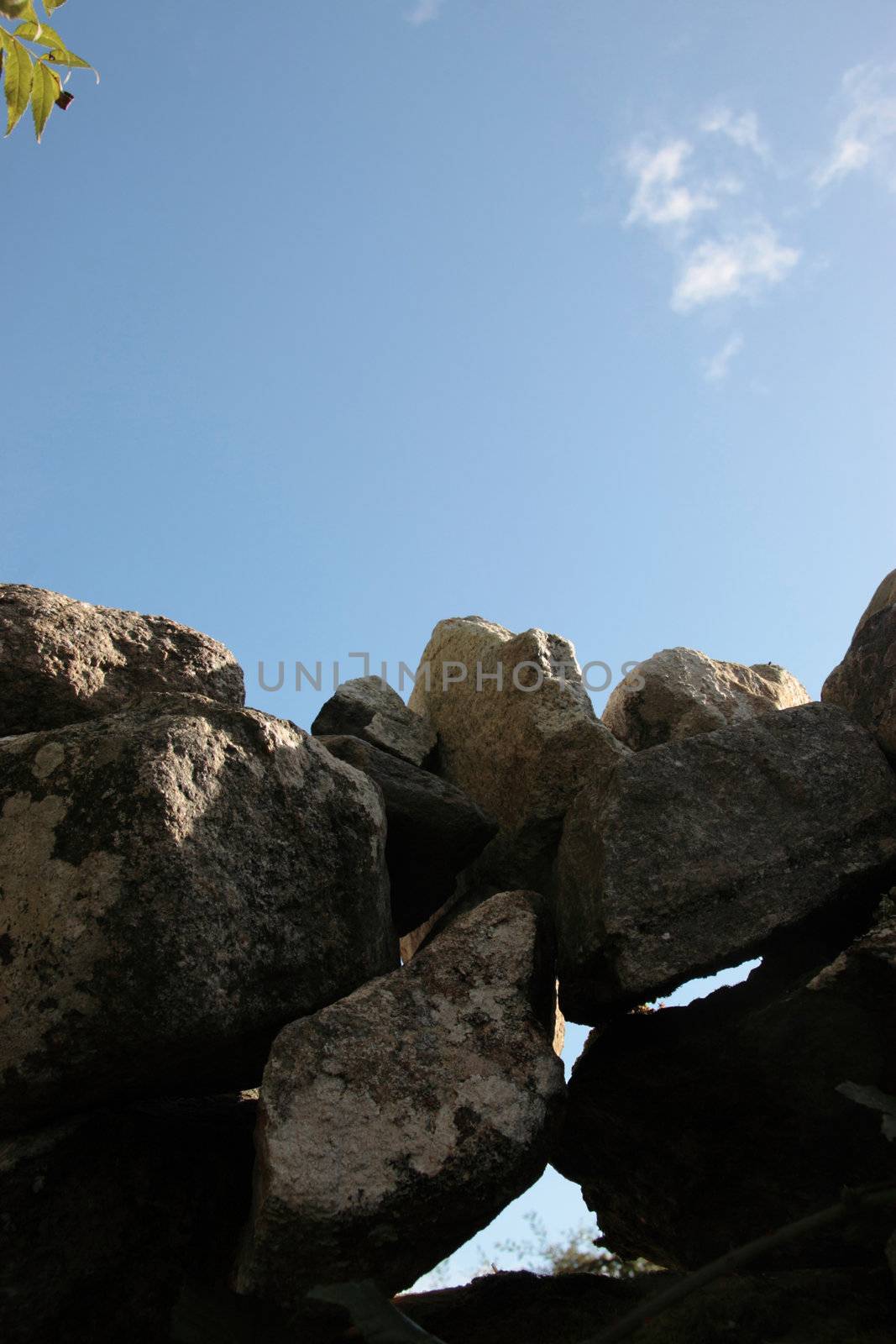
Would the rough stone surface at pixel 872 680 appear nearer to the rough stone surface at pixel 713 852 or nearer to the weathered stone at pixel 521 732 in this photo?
the rough stone surface at pixel 713 852

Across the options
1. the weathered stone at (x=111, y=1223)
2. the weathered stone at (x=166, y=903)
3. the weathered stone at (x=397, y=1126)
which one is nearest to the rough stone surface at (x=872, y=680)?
the weathered stone at (x=397, y=1126)

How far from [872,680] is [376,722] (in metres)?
3.17

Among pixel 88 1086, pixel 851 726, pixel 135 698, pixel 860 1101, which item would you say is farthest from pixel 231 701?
pixel 860 1101

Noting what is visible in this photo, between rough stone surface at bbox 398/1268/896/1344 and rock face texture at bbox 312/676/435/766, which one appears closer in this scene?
rough stone surface at bbox 398/1268/896/1344

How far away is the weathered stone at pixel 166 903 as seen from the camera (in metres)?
4.51

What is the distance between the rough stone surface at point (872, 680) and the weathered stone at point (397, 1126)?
7.67ft

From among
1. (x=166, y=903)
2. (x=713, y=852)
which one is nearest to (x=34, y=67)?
(x=166, y=903)

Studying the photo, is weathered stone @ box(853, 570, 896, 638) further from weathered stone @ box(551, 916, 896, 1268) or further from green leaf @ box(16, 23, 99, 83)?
green leaf @ box(16, 23, 99, 83)

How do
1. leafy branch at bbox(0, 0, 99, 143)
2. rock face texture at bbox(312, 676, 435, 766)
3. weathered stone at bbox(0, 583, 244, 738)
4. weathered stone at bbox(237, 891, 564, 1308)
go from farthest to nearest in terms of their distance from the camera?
rock face texture at bbox(312, 676, 435, 766) → weathered stone at bbox(0, 583, 244, 738) → weathered stone at bbox(237, 891, 564, 1308) → leafy branch at bbox(0, 0, 99, 143)

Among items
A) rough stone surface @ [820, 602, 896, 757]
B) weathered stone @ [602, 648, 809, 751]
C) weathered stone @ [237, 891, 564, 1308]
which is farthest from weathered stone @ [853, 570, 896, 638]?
weathered stone @ [237, 891, 564, 1308]

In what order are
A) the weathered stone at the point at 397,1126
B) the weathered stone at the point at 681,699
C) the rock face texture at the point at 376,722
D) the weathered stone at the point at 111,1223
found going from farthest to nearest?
the rock face texture at the point at 376,722, the weathered stone at the point at 681,699, the weathered stone at the point at 111,1223, the weathered stone at the point at 397,1126

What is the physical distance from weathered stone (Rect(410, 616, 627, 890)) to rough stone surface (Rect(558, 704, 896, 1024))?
74 centimetres

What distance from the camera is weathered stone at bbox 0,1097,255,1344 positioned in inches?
173

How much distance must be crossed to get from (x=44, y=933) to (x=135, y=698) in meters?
1.78
